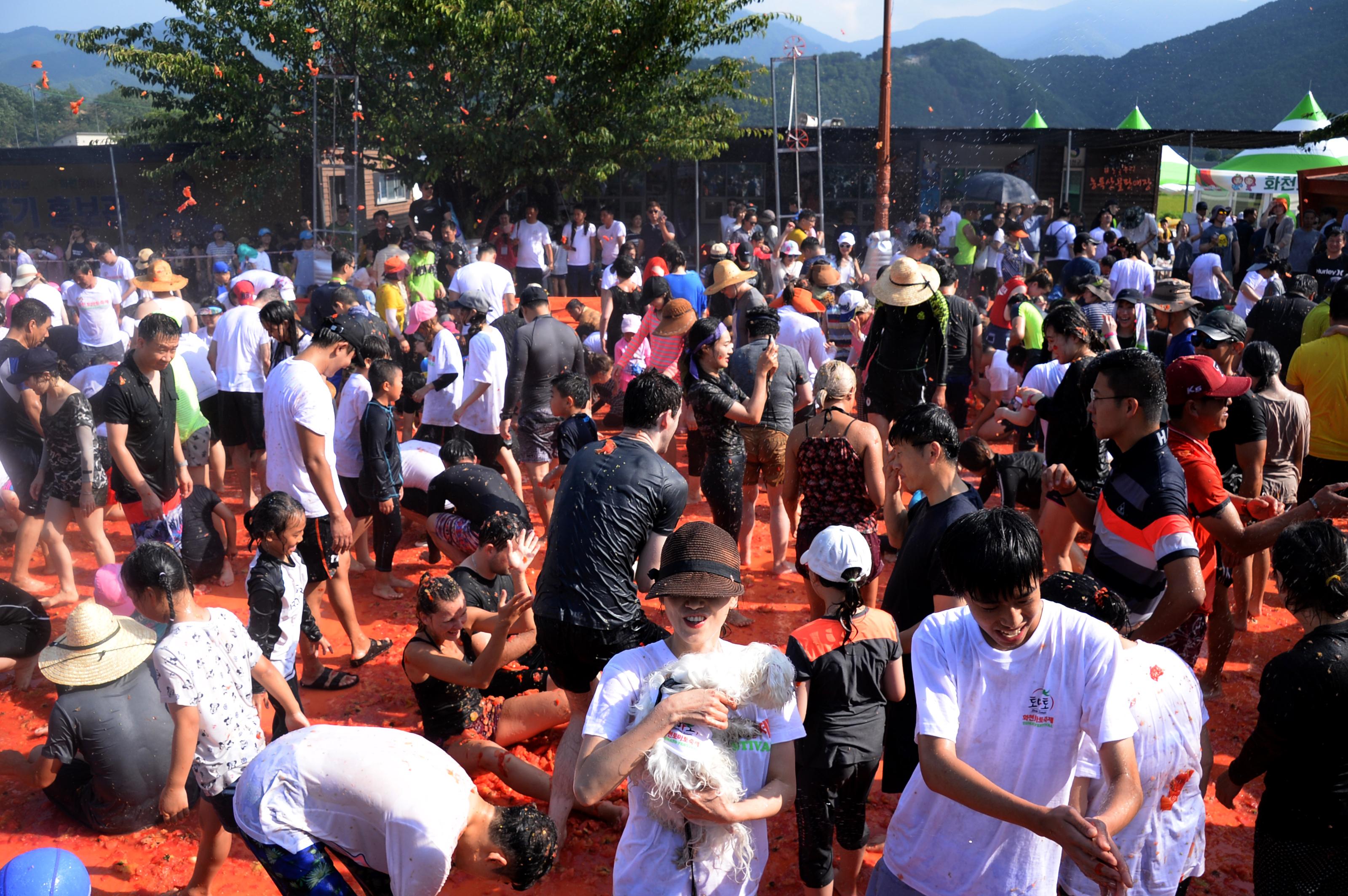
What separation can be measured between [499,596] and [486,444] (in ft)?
9.83

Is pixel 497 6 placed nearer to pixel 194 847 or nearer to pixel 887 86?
pixel 887 86

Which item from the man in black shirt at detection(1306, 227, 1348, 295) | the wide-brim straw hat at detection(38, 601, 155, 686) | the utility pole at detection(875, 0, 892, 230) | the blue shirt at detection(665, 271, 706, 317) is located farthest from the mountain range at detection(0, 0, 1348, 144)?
the wide-brim straw hat at detection(38, 601, 155, 686)

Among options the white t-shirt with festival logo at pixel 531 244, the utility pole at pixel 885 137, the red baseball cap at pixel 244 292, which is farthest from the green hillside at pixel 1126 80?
the red baseball cap at pixel 244 292

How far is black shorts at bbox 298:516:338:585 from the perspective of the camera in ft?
17.7

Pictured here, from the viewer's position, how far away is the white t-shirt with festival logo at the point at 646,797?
242cm

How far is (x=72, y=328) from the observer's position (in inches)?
356

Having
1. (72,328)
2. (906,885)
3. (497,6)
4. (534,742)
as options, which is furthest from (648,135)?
(906,885)

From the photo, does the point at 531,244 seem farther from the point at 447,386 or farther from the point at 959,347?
the point at 959,347

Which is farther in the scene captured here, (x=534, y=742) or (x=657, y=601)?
(x=657, y=601)

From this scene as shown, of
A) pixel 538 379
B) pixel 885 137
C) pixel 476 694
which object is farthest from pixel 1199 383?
pixel 885 137

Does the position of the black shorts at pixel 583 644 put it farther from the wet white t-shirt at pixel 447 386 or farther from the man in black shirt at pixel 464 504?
the wet white t-shirt at pixel 447 386

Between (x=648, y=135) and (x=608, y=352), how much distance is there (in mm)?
7718

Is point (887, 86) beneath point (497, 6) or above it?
beneath

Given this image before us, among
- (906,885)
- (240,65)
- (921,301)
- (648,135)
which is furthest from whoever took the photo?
(240,65)
